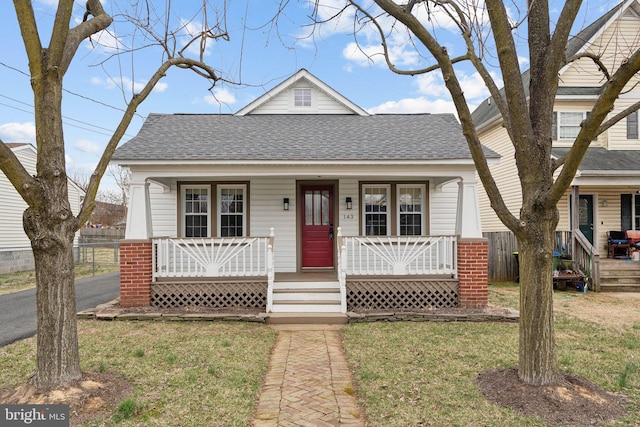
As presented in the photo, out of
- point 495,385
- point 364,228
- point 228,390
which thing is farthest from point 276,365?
point 364,228

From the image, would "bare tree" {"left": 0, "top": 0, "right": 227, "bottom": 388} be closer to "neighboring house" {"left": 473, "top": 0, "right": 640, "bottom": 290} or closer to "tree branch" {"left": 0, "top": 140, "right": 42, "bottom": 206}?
"tree branch" {"left": 0, "top": 140, "right": 42, "bottom": 206}

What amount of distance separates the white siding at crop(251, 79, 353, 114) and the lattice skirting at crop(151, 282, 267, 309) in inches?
224

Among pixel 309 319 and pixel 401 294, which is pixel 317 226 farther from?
pixel 309 319

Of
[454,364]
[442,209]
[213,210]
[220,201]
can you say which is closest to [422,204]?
[442,209]

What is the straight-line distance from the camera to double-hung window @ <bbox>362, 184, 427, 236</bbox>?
9.97 metres

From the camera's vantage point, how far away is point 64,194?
3.98 metres

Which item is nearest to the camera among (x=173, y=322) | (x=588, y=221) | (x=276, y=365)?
(x=276, y=365)

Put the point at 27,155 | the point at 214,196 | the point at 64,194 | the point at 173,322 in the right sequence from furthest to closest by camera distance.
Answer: the point at 27,155 < the point at 214,196 < the point at 173,322 < the point at 64,194

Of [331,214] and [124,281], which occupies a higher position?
[331,214]

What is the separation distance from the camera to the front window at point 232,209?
9906mm

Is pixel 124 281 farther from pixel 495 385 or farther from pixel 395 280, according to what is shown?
pixel 495 385

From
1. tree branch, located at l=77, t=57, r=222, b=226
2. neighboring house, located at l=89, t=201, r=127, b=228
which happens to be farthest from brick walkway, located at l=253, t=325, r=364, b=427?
neighboring house, located at l=89, t=201, r=127, b=228

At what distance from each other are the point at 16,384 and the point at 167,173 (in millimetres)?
4697

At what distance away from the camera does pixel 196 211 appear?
32.5 feet
